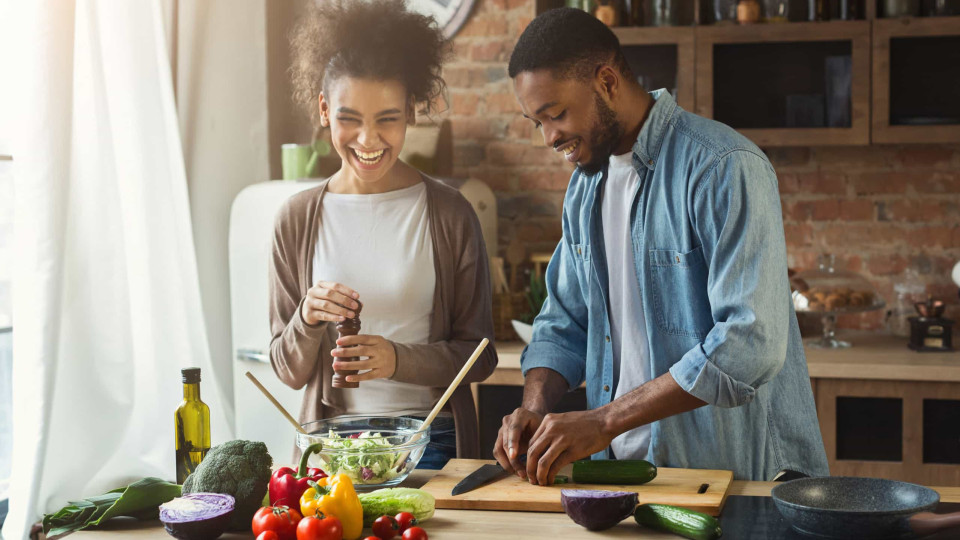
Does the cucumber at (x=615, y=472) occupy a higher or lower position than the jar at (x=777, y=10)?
lower

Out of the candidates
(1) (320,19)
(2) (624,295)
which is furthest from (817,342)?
(1) (320,19)

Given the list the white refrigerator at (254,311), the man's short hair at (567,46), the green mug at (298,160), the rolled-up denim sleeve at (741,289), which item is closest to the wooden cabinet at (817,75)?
the green mug at (298,160)

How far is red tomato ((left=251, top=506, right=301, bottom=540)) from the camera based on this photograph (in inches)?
55.1

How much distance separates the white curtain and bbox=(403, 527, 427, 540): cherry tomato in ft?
4.47

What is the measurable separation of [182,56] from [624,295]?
66.0 inches

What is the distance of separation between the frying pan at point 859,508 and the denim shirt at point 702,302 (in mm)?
238

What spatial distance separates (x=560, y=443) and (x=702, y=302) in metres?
0.42

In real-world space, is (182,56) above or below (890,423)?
above

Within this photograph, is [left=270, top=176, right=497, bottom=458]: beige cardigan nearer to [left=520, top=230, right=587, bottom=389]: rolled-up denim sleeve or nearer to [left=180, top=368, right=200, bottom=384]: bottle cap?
[left=520, top=230, right=587, bottom=389]: rolled-up denim sleeve

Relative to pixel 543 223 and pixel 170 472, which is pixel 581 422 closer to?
pixel 170 472

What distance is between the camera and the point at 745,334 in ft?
5.44

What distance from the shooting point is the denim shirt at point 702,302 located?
169 cm

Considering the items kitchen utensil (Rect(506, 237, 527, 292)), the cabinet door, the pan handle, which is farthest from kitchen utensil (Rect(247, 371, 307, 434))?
the cabinet door

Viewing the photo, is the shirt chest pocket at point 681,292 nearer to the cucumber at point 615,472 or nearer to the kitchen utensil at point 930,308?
the cucumber at point 615,472
